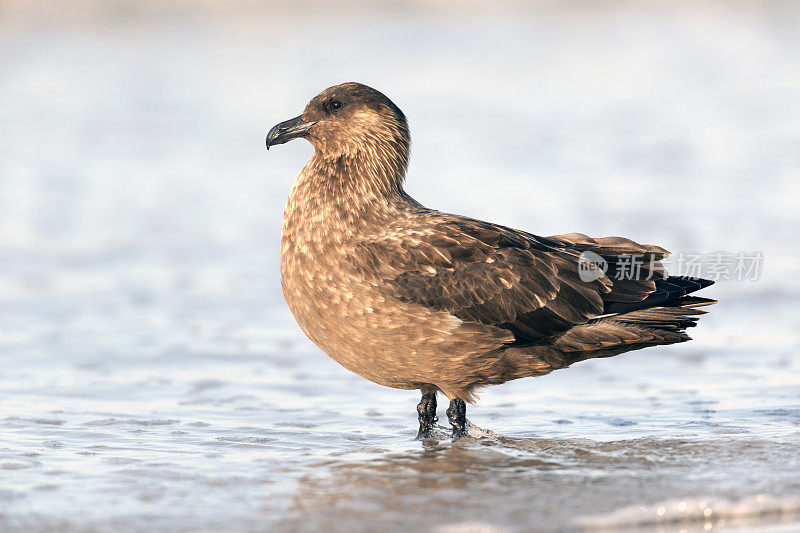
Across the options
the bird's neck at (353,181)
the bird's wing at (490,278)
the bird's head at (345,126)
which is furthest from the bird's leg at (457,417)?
the bird's head at (345,126)

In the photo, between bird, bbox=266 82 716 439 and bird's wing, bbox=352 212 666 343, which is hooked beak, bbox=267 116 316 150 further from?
bird's wing, bbox=352 212 666 343

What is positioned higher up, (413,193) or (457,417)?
(413,193)

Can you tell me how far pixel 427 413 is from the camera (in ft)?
21.7

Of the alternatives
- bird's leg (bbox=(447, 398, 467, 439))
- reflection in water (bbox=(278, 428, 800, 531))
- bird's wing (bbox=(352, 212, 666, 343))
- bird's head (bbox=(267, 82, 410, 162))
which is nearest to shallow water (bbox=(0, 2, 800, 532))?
reflection in water (bbox=(278, 428, 800, 531))

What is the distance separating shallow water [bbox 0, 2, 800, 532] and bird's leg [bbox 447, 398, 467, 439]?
0.18m

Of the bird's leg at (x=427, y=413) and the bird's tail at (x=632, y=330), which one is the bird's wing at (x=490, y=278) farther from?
the bird's leg at (x=427, y=413)

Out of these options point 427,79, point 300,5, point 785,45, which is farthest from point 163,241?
point 785,45

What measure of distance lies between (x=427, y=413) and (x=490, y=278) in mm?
942

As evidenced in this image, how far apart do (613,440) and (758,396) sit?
4.90 ft

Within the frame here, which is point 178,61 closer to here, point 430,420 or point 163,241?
point 163,241

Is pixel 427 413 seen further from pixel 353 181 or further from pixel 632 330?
pixel 353 181

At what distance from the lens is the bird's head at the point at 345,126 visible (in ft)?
22.2

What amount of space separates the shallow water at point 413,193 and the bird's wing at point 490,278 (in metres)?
0.76

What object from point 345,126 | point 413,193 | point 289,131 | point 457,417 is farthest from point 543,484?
point 413,193
